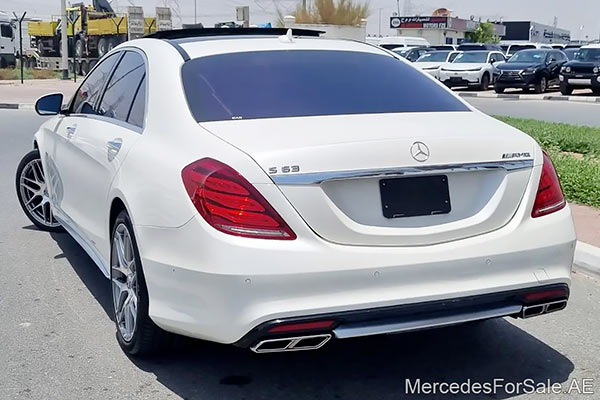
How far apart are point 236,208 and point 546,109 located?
20.1 m

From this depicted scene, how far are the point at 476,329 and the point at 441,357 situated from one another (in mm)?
527

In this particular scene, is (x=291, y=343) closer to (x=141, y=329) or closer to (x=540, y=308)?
(x=141, y=329)

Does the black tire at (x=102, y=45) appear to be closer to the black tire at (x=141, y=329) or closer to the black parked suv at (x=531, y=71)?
the black parked suv at (x=531, y=71)

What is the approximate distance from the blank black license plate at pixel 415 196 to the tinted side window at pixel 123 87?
1.78 meters

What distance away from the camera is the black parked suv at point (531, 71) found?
2894cm

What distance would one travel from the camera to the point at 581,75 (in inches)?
1098

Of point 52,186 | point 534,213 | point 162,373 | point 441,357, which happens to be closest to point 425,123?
point 534,213

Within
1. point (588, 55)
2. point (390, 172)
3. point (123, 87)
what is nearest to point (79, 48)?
point (588, 55)

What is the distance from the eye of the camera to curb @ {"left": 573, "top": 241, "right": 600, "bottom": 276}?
19.4 ft

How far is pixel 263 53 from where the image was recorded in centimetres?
450

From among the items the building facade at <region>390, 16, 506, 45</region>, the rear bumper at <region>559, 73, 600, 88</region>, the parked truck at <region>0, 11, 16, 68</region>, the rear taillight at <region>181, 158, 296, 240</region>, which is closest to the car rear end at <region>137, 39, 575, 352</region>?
the rear taillight at <region>181, 158, 296, 240</region>

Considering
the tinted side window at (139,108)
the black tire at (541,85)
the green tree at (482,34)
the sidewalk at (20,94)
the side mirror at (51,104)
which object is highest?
the green tree at (482,34)

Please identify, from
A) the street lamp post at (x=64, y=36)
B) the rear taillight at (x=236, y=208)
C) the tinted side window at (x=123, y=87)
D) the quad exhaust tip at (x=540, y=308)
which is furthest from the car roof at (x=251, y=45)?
the street lamp post at (x=64, y=36)

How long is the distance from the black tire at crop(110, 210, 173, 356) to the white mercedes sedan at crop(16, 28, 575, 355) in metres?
0.01
